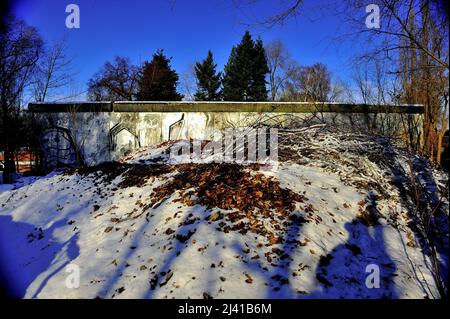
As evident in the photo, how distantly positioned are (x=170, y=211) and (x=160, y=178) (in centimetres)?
184

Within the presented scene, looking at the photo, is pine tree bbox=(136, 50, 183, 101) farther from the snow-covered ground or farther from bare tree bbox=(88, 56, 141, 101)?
the snow-covered ground

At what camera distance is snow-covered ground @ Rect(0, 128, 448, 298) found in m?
2.92

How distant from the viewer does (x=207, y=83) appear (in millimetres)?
30391

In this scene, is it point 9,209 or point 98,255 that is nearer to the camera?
point 98,255

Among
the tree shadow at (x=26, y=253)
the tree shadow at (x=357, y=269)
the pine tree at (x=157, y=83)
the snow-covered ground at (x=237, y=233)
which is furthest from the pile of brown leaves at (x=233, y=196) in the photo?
the pine tree at (x=157, y=83)

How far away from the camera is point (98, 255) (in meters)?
3.68

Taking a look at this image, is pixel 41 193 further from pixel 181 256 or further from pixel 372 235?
pixel 372 235

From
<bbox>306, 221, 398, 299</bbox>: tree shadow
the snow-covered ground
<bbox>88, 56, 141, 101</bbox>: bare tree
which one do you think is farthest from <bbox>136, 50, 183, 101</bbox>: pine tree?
<bbox>306, 221, 398, 299</bbox>: tree shadow

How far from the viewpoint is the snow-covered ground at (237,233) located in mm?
2918

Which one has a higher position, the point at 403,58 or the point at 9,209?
the point at 403,58

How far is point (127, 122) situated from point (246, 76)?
1972 centimetres

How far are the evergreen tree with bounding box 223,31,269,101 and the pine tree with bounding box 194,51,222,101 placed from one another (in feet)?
4.77
